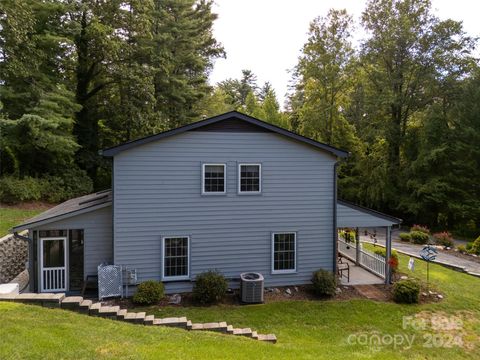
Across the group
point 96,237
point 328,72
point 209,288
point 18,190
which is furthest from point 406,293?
point 328,72

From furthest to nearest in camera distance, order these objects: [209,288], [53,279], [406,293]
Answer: [53,279] < [406,293] < [209,288]

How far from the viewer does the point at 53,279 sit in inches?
416

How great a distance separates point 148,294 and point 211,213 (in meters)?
3.14

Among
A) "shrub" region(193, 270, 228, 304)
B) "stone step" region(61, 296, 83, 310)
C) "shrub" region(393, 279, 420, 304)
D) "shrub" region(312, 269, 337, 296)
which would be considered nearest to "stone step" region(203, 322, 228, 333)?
"shrub" region(193, 270, 228, 304)

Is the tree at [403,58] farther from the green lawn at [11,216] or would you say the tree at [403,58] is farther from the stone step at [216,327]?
the green lawn at [11,216]

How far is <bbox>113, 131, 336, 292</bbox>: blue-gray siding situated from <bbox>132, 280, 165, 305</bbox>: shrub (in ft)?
2.62

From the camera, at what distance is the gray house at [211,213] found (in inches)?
412


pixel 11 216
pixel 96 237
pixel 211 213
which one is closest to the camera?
pixel 96 237

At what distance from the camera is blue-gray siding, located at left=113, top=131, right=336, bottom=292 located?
10.5 metres

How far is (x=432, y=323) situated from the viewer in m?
9.33

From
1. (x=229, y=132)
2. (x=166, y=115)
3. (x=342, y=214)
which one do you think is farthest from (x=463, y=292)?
(x=166, y=115)

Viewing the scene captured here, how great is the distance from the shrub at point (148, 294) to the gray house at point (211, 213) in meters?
0.80

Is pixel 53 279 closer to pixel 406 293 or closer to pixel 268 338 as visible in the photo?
pixel 268 338

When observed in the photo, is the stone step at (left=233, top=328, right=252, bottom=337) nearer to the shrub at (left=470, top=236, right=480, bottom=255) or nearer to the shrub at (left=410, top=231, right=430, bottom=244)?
the shrub at (left=470, top=236, right=480, bottom=255)
